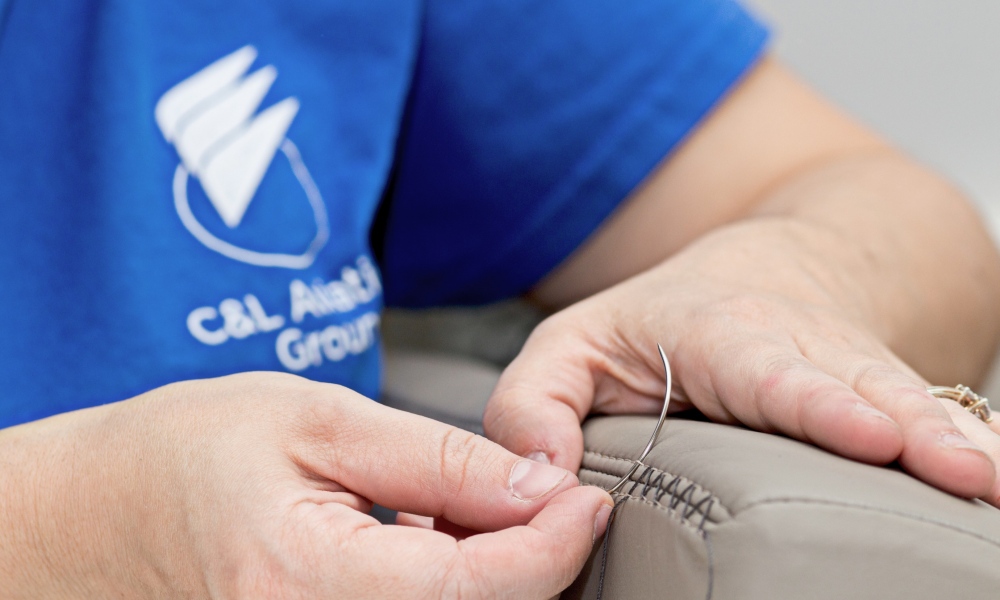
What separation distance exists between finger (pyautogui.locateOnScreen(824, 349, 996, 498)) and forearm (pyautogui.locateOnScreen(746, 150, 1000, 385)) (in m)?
0.15

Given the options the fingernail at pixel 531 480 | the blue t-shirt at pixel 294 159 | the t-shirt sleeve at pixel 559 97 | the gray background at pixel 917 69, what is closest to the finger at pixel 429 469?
the fingernail at pixel 531 480

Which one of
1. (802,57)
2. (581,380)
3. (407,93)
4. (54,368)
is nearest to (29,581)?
(54,368)

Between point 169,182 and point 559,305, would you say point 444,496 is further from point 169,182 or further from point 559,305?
point 559,305

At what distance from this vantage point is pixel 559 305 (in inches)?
30.4

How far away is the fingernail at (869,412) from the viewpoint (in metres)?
0.29

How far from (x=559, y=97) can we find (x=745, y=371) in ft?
1.28

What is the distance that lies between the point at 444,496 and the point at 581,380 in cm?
12

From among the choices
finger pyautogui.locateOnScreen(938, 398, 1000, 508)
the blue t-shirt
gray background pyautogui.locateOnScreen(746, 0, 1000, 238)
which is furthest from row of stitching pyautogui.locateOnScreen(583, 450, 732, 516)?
gray background pyautogui.locateOnScreen(746, 0, 1000, 238)

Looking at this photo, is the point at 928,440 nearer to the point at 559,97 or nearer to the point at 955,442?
the point at 955,442

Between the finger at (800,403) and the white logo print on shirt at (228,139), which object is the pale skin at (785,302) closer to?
the finger at (800,403)

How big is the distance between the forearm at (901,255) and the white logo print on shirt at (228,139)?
0.33m

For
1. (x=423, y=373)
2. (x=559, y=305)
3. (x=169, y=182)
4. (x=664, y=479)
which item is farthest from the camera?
(x=559, y=305)

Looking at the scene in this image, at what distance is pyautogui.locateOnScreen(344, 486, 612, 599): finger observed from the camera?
0.27m

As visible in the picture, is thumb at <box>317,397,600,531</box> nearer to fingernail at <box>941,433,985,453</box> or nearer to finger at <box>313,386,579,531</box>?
finger at <box>313,386,579,531</box>
